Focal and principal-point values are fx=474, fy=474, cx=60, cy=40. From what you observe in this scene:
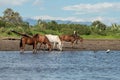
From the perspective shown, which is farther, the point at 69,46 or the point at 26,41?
the point at 69,46

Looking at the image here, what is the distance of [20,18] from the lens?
85.5 metres

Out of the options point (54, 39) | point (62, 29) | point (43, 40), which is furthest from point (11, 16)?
point (43, 40)

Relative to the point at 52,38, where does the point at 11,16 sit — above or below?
above

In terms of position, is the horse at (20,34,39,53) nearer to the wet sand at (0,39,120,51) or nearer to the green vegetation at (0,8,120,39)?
the wet sand at (0,39,120,51)

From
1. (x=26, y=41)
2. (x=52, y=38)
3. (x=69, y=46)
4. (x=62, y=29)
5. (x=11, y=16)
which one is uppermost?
(x=11, y=16)

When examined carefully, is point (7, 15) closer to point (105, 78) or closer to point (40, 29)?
point (40, 29)

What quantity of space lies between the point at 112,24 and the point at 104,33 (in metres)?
10.4

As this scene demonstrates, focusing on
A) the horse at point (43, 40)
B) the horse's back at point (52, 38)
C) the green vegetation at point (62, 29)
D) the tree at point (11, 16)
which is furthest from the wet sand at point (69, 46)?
the tree at point (11, 16)

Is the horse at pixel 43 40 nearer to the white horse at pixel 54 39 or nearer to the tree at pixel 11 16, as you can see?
the white horse at pixel 54 39

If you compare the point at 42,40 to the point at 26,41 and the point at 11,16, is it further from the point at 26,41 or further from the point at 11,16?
the point at 11,16

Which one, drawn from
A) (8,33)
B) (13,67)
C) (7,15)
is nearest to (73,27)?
(8,33)

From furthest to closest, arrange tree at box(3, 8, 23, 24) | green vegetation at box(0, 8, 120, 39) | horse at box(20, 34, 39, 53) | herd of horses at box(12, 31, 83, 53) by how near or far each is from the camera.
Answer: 1. tree at box(3, 8, 23, 24)
2. green vegetation at box(0, 8, 120, 39)
3. herd of horses at box(12, 31, 83, 53)
4. horse at box(20, 34, 39, 53)

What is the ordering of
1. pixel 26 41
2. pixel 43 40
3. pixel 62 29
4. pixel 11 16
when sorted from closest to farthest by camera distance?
pixel 26 41
pixel 43 40
pixel 62 29
pixel 11 16

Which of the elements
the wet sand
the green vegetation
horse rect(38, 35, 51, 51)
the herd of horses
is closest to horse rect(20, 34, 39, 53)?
the herd of horses
